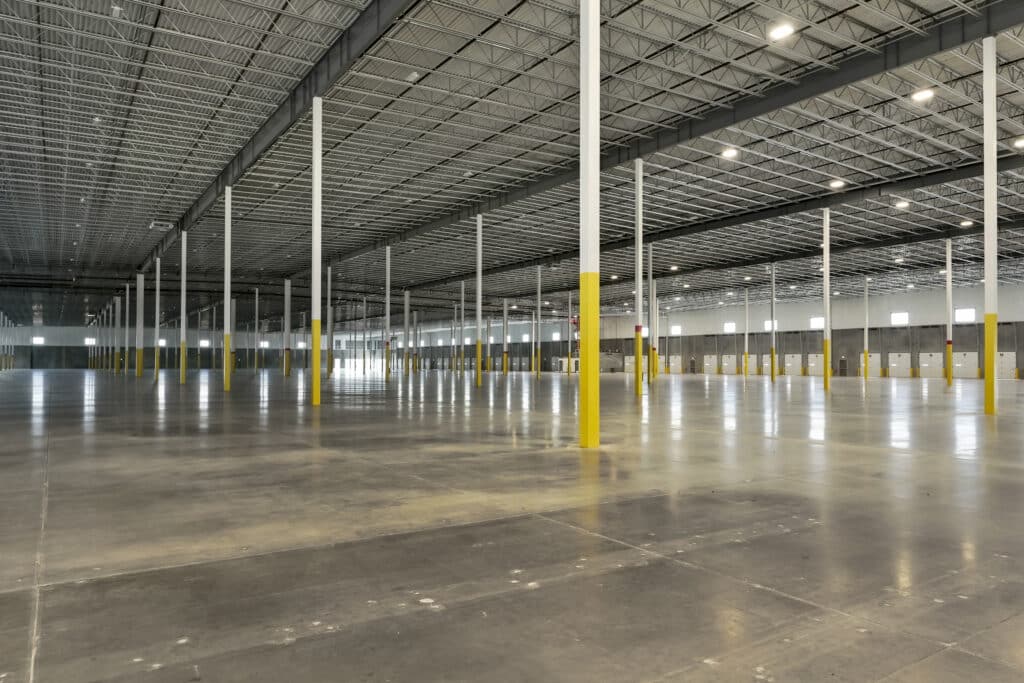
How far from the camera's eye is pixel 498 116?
23.4m

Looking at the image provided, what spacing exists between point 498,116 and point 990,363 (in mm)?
16341

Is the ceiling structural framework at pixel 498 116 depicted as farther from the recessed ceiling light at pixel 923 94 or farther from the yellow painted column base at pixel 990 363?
the yellow painted column base at pixel 990 363

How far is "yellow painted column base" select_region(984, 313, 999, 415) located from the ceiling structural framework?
7.05 metres

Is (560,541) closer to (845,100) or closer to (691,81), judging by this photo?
(691,81)

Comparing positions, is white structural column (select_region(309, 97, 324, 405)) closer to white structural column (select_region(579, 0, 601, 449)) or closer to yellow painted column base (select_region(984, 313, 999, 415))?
white structural column (select_region(579, 0, 601, 449))

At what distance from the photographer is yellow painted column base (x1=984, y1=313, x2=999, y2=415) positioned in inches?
654

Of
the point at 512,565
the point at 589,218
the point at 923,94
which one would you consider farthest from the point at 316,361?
the point at 923,94

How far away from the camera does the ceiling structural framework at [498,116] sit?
17.3 metres

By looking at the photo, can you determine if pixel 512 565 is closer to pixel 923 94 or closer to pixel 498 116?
pixel 498 116

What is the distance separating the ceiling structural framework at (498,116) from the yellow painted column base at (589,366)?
9.27 meters

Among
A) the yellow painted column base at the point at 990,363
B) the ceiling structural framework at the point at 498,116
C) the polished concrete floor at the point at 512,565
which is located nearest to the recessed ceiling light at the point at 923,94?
the ceiling structural framework at the point at 498,116

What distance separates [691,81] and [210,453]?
17564 mm

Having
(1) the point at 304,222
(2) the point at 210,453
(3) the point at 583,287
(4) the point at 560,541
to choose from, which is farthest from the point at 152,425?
(1) the point at 304,222

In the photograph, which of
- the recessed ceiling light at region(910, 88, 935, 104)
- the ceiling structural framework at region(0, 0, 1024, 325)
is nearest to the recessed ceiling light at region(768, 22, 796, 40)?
the ceiling structural framework at region(0, 0, 1024, 325)
